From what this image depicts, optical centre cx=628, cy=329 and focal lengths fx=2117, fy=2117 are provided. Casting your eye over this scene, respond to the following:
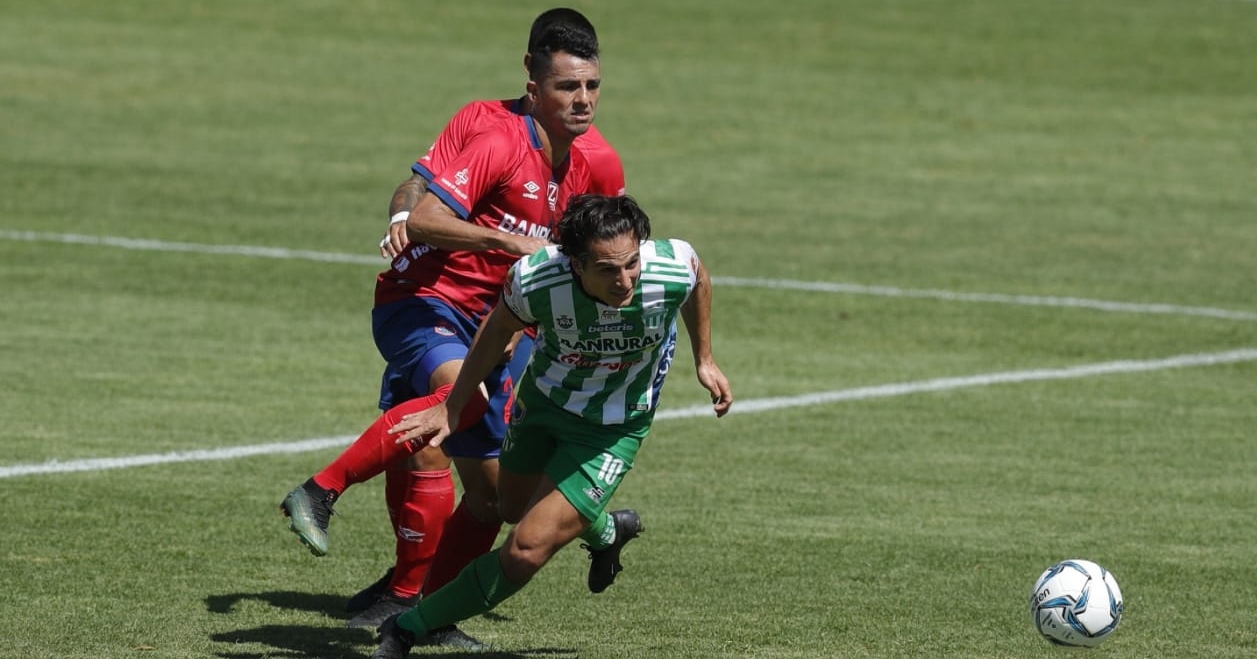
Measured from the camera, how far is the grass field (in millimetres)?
9133

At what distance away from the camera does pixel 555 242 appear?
7723 millimetres

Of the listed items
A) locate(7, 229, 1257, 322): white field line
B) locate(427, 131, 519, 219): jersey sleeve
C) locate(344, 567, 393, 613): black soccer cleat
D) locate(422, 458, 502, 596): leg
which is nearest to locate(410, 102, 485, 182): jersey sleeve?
locate(427, 131, 519, 219): jersey sleeve

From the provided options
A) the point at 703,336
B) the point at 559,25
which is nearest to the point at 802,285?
the point at 559,25

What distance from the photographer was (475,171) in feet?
28.1

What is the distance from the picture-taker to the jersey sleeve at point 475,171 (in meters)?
8.49

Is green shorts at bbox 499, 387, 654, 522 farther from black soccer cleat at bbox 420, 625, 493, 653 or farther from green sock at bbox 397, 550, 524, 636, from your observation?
black soccer cleat at bbox 420, 625, 493, 653

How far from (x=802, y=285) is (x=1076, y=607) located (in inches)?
432

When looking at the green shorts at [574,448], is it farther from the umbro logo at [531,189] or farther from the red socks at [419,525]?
the umbro logo at [531,189]

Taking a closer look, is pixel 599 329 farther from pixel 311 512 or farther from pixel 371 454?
pixel 311 512

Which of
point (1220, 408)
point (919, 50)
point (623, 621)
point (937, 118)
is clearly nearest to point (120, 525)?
point (623, 621)

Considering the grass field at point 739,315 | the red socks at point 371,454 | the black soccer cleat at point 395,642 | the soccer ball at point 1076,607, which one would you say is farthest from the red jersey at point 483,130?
the soccer ball at point 1076,607

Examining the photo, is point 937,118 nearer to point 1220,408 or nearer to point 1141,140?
point 1141,140

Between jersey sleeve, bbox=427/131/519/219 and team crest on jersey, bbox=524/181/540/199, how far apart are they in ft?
0.30

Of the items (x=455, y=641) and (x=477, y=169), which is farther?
(x=477, y=169)
